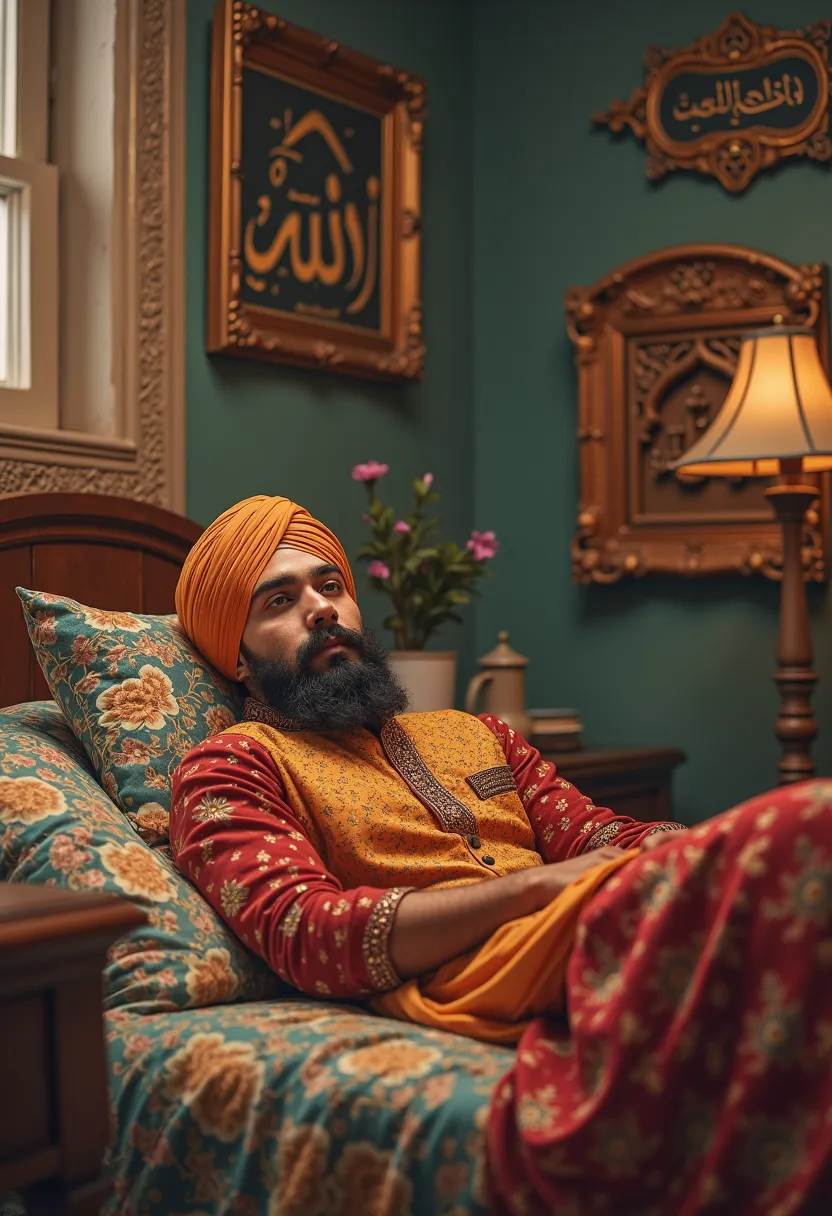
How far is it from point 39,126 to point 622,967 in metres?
2.12

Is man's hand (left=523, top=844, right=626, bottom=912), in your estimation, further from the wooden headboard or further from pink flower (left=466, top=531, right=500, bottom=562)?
pink flower (left=466, top=531, right=500, bottom=562)

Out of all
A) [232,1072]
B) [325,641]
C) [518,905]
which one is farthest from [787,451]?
[232,1072]

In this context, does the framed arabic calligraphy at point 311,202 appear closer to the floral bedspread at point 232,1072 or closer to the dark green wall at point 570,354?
the dark green wall at point 570,354

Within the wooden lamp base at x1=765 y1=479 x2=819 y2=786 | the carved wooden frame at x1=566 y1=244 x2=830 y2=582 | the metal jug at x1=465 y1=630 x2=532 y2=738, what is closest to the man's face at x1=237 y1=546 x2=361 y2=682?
the metal jug at x1=465 y1=630 x2=532 y2=738

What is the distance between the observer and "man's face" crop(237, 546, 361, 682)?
2061mm

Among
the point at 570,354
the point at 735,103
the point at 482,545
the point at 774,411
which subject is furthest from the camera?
the point at 570,354

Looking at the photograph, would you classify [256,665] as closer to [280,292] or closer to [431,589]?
[431,589]

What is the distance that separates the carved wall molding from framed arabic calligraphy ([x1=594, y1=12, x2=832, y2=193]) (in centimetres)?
121

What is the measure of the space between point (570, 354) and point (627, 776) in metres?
1.14

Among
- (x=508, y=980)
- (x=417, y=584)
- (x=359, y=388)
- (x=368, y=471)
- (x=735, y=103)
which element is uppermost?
(x=735, y=103)

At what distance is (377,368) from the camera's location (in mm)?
3238

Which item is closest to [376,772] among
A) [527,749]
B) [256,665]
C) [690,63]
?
[256,665]

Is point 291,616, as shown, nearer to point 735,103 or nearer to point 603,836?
point 603,836

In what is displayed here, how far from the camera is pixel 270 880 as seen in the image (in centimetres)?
167
